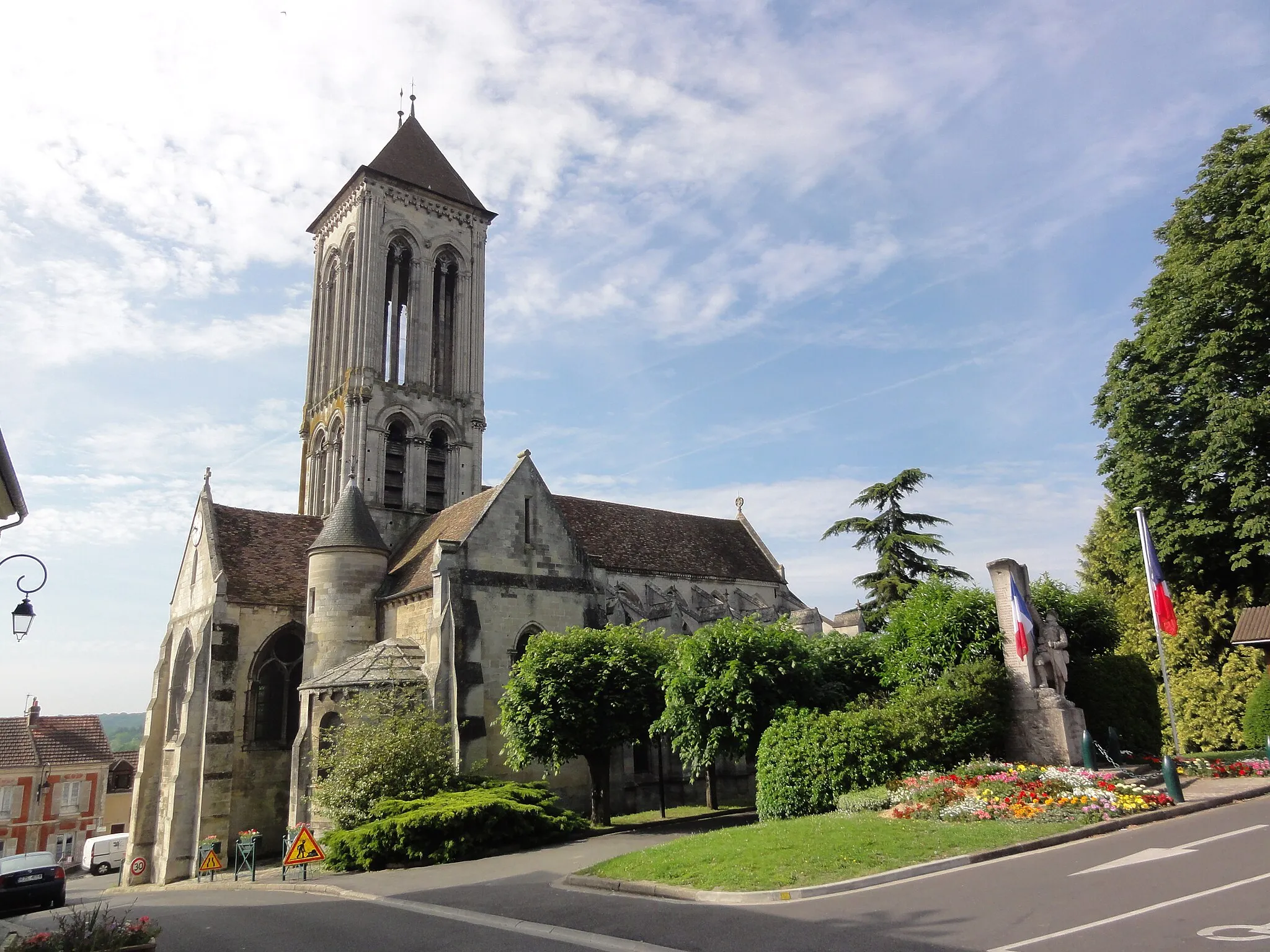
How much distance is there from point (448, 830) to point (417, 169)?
30.3 metres

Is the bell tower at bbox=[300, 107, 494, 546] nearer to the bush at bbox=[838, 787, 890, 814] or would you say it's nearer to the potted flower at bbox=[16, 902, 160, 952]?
the bush at bbox=[838, 787, 890, 814]

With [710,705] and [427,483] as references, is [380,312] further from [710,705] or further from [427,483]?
[710,705]

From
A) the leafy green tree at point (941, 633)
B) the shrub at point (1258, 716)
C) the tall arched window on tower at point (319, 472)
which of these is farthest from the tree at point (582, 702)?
the shrub at point (1258, 716)

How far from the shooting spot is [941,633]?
20.3 metres

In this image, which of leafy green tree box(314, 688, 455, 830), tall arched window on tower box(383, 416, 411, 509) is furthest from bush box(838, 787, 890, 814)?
tall arched window on tower box(383, 416, 411, 509)

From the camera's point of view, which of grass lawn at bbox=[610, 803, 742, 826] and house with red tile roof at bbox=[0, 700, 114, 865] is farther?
house with red tile roof at bbox=[0, 700, 114, 865]

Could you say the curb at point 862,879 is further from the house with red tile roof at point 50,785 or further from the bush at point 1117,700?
the house with red tile roof at point 50,785

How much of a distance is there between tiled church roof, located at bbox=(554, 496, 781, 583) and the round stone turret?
7553 millimetres

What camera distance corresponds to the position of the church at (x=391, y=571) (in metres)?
24.3

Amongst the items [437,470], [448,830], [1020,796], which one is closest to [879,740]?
[1020,796]

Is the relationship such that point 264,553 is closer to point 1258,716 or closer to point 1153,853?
point 1153,853

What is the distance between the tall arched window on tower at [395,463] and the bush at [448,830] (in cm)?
1601

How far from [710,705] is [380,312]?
75.7ft

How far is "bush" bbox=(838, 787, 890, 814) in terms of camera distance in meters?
15.3
